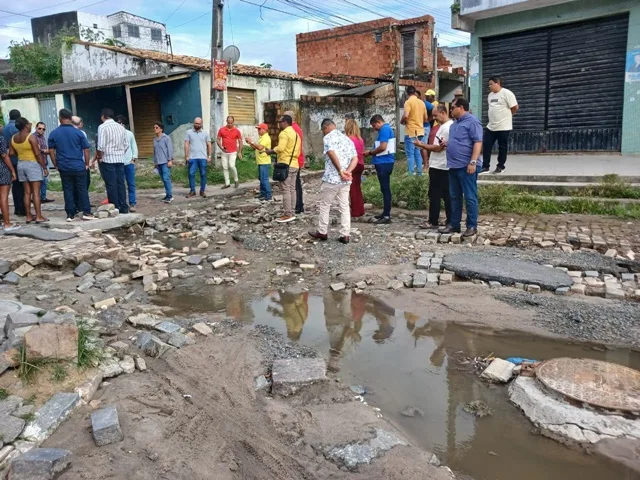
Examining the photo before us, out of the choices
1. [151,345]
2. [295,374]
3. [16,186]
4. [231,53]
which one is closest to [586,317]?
[295,374]

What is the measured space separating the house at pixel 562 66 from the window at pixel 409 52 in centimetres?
1437

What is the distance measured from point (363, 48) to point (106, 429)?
89.1 ft

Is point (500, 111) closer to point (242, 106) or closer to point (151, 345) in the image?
point (151, 345)

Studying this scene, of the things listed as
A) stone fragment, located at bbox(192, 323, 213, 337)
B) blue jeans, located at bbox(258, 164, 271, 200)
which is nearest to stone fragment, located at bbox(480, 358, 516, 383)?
stone fragment, located at bbox(192, 323, 213, 337)

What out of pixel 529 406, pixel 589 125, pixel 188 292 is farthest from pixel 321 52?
pixel 529 406

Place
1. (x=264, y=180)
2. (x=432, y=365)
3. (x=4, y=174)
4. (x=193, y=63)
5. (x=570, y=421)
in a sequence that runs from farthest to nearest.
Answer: (x=193, y=63), (x=264, y=180), (x=4, y=174), (x=432, y=365), (x=570, y=421)

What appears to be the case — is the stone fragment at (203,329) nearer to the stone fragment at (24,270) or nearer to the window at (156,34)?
the stone fragment at (24,270)

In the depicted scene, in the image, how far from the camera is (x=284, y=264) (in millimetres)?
6254

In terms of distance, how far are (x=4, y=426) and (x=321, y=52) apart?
28618mm

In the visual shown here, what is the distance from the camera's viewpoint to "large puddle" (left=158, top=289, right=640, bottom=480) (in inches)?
106

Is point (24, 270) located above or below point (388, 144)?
below

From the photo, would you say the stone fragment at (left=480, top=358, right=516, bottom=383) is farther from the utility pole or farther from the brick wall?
the brick wall

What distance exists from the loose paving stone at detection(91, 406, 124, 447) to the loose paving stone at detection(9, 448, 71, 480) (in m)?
0.20

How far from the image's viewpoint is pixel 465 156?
642 centimetres
